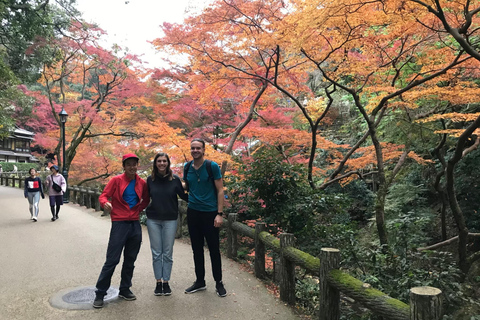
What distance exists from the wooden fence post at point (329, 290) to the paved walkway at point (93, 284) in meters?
0.58

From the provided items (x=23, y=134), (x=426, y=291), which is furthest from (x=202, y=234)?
(x=23, y=134)

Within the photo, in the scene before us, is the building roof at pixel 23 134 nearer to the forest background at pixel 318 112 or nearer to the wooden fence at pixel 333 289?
the forest background at pixel 318 112

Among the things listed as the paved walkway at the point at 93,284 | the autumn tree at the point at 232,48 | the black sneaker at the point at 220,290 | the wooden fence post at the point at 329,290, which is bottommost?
the paved walkway at the point at 93,284

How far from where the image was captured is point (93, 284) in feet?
14.1

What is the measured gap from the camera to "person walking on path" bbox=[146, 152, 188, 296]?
12.2 feet

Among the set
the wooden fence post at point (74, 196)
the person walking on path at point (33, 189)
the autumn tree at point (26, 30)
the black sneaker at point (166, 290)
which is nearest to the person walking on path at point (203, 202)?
the black sneaker at point (166, 290)

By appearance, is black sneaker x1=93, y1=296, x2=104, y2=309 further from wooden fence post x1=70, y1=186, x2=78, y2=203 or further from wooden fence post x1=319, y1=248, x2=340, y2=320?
wooden fence post x1=70, y1=186, x2=78, y2=203

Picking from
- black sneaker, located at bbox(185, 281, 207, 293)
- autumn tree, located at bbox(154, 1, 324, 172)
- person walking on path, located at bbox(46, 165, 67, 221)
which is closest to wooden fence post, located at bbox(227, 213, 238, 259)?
black sneaker, located at bbox(185, 281, 207, 293)

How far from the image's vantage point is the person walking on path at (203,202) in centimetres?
377

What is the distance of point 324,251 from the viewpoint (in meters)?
3.13

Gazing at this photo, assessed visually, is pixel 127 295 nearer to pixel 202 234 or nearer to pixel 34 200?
pixel 202 234

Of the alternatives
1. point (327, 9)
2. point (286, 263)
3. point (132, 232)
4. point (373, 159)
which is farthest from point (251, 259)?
point (373, 159)

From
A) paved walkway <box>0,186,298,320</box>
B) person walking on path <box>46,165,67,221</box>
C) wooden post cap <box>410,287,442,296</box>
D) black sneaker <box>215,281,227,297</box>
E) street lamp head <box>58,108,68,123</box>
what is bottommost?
paved walkway <box>0,186,298,320</box>

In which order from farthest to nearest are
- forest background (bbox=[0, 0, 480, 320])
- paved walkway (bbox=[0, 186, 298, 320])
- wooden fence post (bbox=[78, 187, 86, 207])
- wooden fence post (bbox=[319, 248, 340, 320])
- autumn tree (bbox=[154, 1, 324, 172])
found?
wooden fence post (bbox=[78, 187, 86, 207]), autumn tree (bbox=[154, 1, 324, 172]), forest background (bbox=[0, 0, 480, 320]), paved walkway (bbox=[0, 186, 298, 320]), wooden fence post (bbox=[319, 248, 340, 320])
